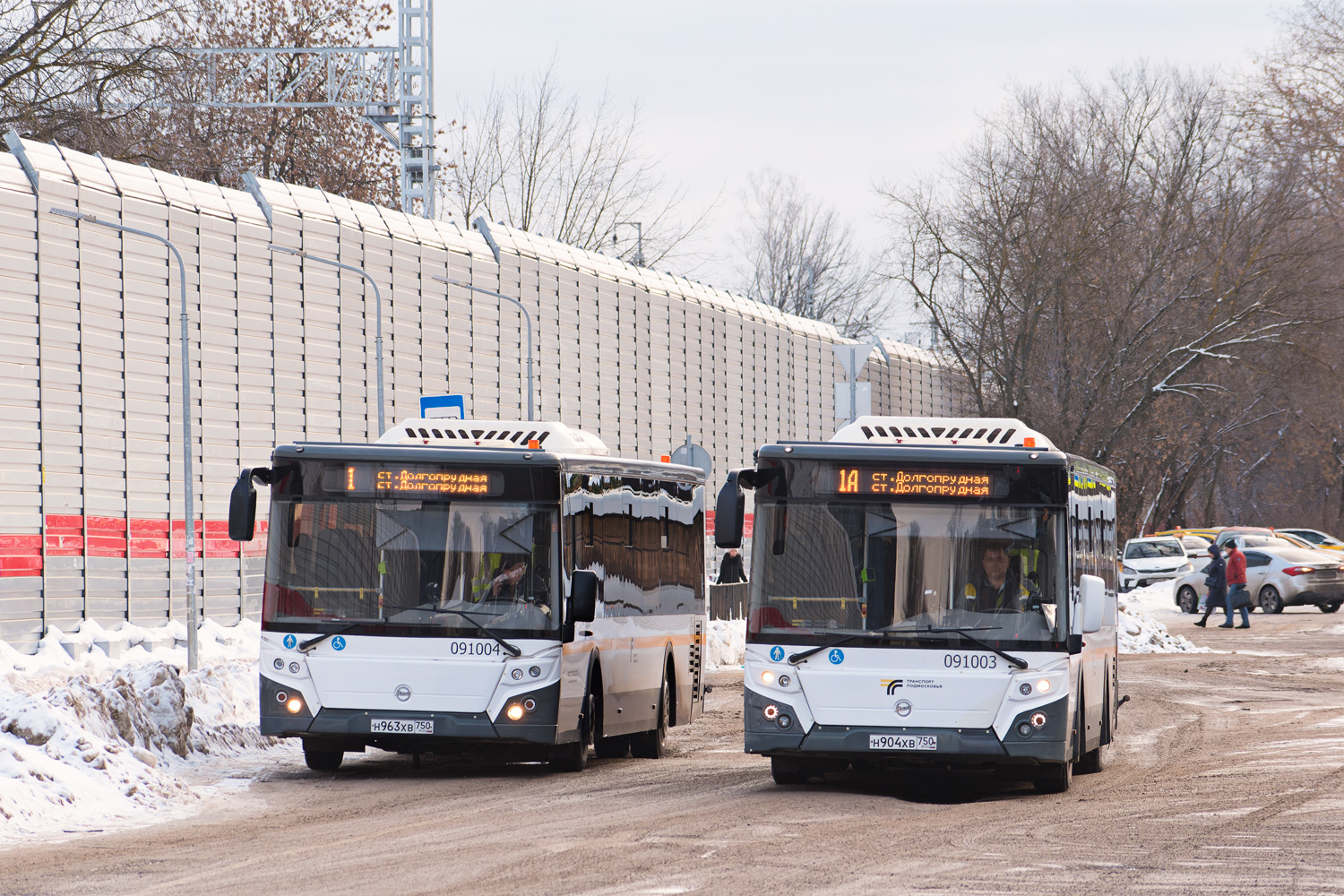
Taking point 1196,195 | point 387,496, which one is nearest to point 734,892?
point 387,496

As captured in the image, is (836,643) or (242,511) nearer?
(836,643)

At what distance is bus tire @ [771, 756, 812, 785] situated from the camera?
42.4 ft

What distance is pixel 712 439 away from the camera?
4009 centimetres

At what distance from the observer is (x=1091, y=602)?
40.5 ft

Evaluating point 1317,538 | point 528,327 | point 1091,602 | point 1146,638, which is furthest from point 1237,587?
point 1091,602

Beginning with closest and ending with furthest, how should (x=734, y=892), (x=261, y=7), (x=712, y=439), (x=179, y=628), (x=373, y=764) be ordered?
1. (x=734, y=892)
2. (x=373, y=764)
3. (x=179, y=628)
4. (x=712, y=439)
5. (x=261, y=7)

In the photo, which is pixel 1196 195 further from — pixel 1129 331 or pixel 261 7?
pixel 261 7

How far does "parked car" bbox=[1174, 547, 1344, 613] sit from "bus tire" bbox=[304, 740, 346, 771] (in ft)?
104

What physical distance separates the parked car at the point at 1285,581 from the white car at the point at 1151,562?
509 cm

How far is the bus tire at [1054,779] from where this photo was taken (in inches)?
498

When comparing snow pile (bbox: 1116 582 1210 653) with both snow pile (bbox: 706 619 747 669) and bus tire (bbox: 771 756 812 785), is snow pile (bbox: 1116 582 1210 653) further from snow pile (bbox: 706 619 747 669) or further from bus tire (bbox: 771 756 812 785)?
bus tire (bbox: 771 756 812 785)

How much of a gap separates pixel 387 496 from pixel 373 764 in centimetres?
256

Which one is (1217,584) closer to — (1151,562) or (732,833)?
(1151,562)

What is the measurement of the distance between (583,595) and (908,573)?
264cm
